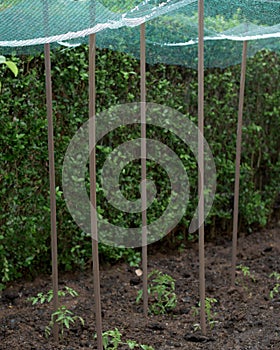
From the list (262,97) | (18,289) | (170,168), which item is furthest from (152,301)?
(262,97)

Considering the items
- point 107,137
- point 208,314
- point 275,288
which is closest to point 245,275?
point 275,288

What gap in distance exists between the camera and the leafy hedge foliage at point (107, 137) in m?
4.22

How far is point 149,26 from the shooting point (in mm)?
4012

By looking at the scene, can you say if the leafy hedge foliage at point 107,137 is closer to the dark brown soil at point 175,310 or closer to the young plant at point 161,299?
the dark brown soil at point 175,310

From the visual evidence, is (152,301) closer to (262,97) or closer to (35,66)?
(35,66)

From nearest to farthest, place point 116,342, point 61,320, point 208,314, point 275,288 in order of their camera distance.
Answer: point 116,342 → point 61,320 → point 208,314 → point 275,288

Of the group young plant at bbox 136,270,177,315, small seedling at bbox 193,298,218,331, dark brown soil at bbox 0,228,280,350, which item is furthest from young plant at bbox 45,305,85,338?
small seedling at bbox 193,298,218,331

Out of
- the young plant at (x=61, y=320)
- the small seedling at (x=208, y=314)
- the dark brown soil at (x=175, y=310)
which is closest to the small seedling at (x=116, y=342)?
the dark brown soil at (x=175, y=310)

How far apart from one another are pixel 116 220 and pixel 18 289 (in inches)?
40.5

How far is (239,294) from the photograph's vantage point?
4227mm

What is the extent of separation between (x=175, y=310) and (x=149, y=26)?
2112 millimetres

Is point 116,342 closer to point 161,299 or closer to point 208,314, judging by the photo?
point 208,314

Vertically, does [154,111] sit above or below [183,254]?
above

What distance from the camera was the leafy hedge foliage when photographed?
13.9ft
